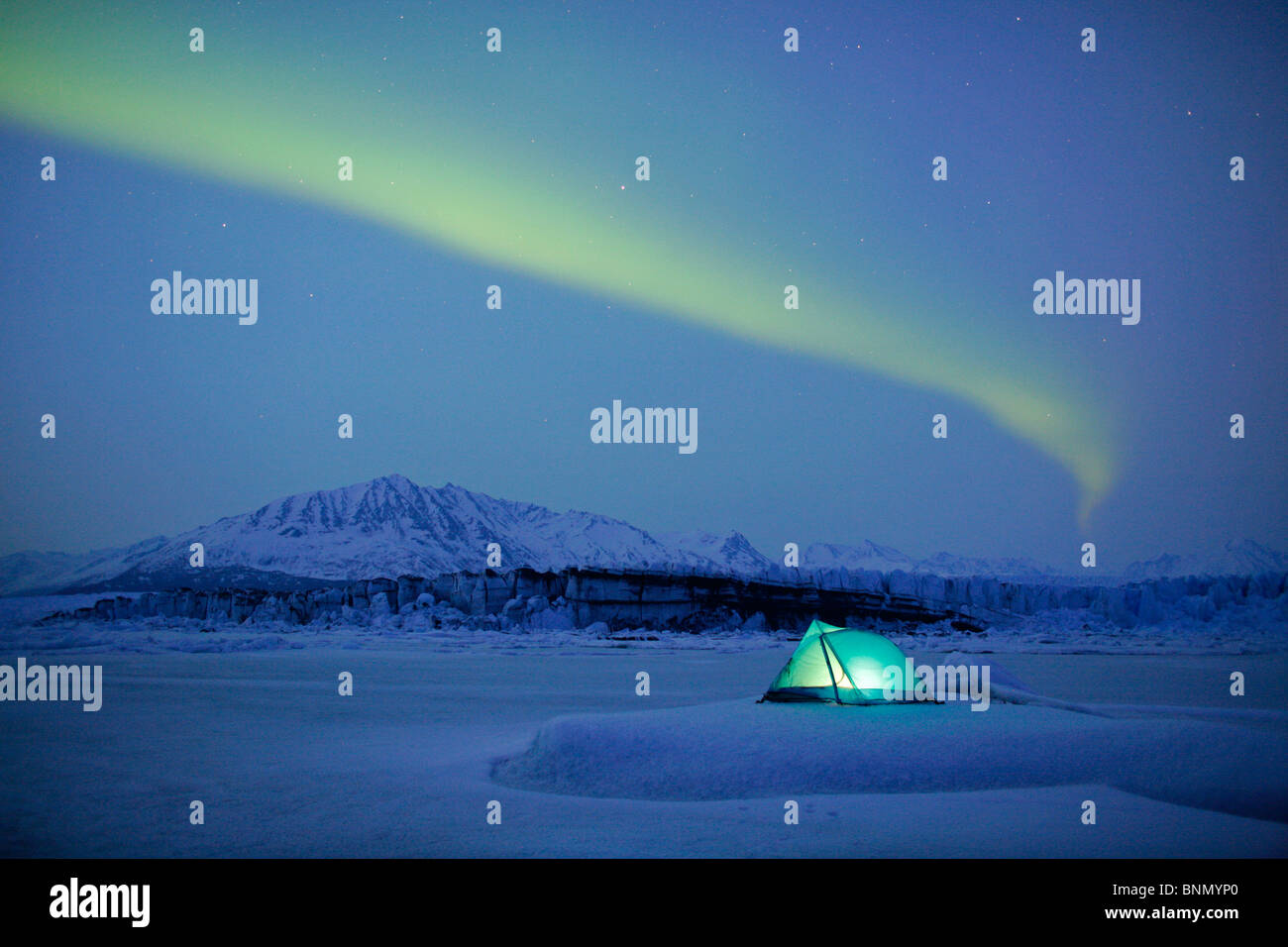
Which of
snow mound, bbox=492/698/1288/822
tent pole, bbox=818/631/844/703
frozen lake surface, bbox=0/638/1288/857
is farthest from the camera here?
tent pole, bbox=818/631/844/703

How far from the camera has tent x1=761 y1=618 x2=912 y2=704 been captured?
40.3 ft

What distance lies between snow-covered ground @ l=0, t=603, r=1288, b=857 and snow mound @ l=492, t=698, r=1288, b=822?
2cm

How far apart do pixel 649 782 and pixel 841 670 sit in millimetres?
3931

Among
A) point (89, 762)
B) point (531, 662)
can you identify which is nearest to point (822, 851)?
point (89, 762)

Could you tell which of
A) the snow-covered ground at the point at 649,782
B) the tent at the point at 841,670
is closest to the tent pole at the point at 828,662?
the tent at the point at 841,670

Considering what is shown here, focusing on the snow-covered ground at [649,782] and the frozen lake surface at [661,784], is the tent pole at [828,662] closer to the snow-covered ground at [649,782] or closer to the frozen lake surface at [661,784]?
the frozen lake surface at [661,784]

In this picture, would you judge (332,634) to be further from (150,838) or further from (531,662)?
(150,838)

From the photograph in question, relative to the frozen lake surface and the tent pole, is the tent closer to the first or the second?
the tent pole

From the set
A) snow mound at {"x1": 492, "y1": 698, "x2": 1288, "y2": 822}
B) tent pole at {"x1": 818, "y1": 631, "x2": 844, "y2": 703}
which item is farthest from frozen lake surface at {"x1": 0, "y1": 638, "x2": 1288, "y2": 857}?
tent pole at {"x1": 818, "y1": 631, "x2": 844, "y2": 703}

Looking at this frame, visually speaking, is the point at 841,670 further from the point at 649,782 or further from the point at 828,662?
the point at 649,782

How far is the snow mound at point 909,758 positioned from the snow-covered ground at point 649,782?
23mm
